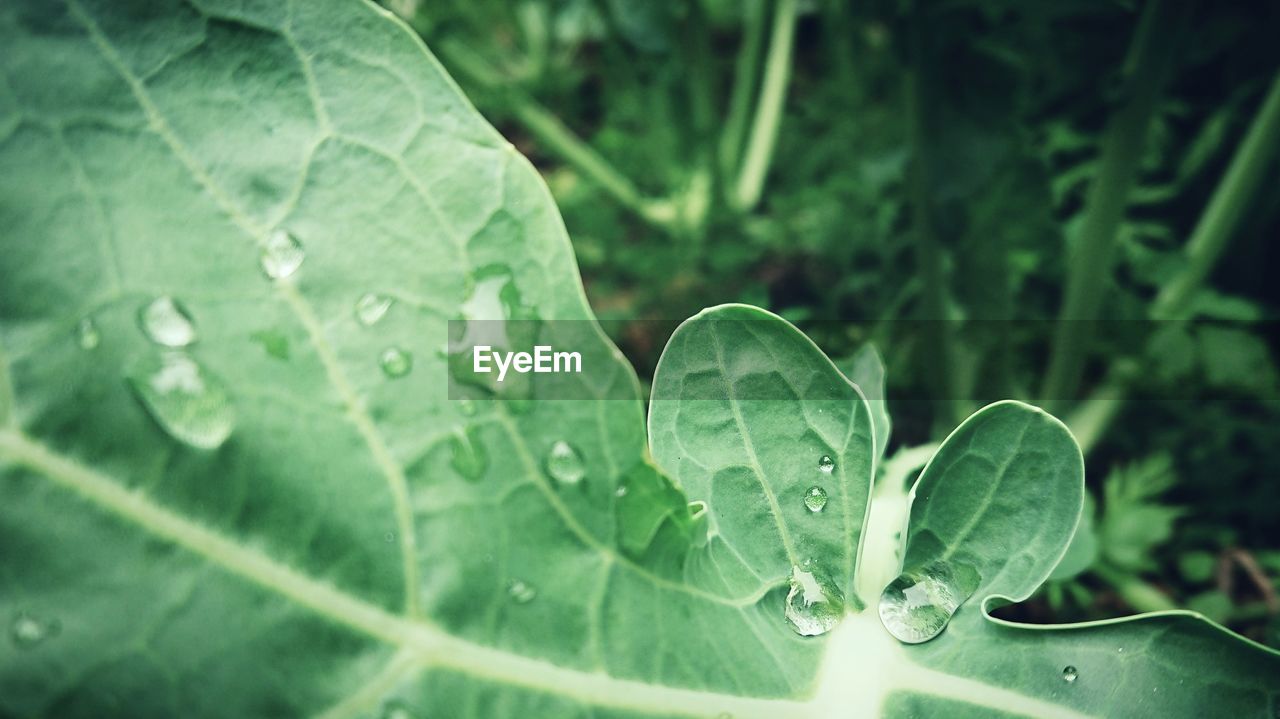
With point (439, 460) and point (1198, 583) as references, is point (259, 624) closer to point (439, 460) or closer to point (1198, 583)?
point (439, 460)

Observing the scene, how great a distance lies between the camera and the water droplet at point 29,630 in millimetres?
354

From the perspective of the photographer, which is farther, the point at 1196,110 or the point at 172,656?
the point at 1196,110

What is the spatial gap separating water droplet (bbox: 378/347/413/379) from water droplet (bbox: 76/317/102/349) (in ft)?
0.41

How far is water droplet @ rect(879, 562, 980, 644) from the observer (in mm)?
449

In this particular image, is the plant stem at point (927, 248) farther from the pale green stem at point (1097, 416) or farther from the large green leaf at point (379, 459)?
the large green leaf at point (379, 459)

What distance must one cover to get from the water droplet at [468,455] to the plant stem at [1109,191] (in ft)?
2.67

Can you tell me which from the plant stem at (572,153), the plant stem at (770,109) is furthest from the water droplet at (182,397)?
the plant stem at (770,109)

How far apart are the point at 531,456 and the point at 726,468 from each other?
109mm

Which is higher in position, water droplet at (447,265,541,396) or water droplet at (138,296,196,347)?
water droplet at (138,296,196,347)

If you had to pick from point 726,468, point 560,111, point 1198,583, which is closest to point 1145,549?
point 1198,583

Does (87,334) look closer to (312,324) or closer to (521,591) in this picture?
(312,324)

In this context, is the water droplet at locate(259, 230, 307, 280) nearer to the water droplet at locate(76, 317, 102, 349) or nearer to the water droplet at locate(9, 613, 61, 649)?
the water droplet at locate(76, 317, 102, 349)

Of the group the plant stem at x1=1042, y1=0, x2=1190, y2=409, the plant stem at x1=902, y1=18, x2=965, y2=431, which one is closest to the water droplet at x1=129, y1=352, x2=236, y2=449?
the plant stem at x1=902, y1=18, x2=965, y2=431

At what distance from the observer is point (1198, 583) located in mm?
959
